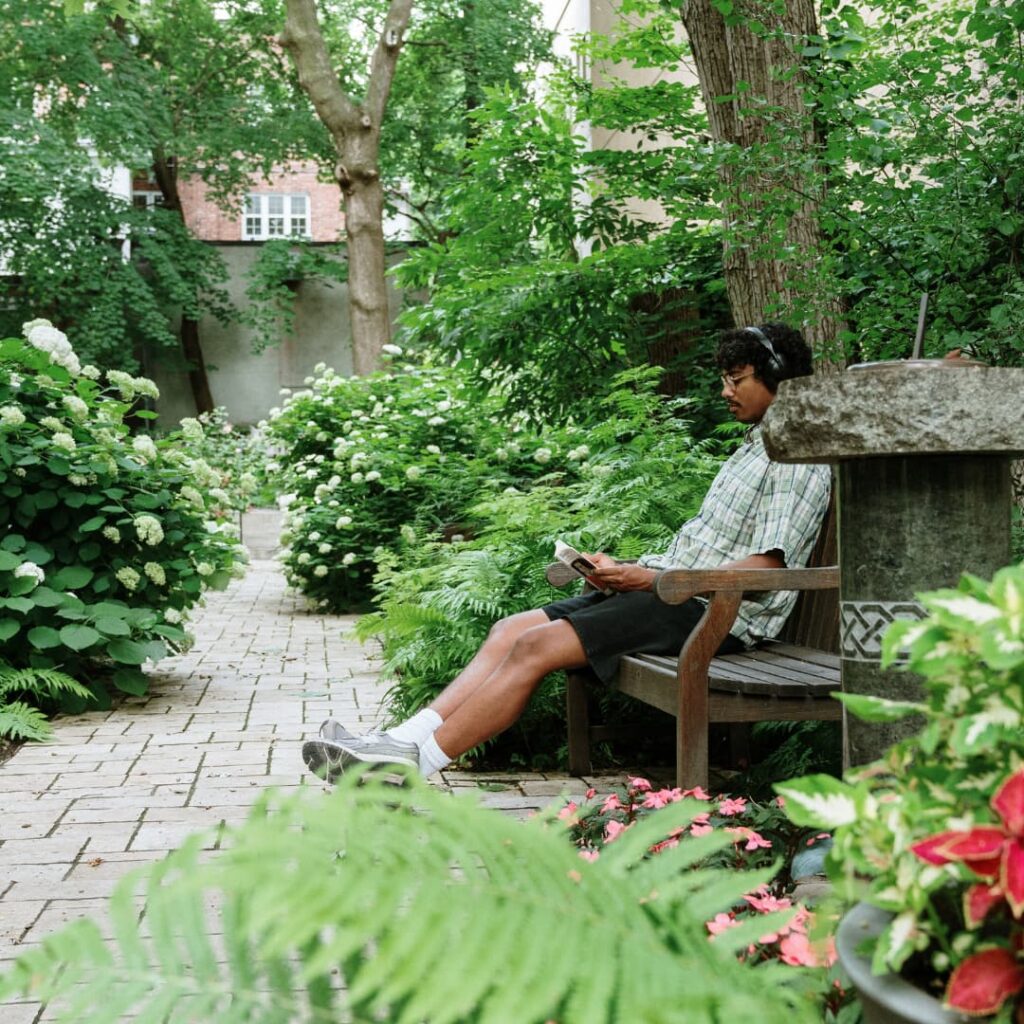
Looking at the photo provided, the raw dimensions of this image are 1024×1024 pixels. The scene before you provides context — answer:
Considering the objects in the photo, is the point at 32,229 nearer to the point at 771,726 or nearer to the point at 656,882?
the point at 771,726

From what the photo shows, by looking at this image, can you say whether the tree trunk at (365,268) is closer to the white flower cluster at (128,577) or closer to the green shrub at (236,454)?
the green shrub at (236,454)

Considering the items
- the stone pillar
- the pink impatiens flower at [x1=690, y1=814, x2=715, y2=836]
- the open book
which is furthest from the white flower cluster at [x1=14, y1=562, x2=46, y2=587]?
the stone pillar

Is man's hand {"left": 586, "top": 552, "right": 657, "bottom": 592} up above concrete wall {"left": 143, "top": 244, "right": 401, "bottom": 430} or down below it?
→ below

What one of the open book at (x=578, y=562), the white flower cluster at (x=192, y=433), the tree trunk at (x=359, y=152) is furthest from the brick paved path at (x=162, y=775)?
the tree trunk at (x=359, y=152)

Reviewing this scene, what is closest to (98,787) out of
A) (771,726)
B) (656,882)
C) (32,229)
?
(771,726)

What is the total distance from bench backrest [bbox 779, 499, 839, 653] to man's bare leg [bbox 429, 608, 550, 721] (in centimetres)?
93

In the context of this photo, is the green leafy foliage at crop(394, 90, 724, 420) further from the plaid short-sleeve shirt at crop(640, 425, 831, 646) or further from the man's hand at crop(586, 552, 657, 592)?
the man's hand at crop(586, 552, 657, 592)

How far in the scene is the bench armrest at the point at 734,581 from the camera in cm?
379

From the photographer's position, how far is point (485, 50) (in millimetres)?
24156

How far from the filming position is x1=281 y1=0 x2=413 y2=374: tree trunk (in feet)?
52.9

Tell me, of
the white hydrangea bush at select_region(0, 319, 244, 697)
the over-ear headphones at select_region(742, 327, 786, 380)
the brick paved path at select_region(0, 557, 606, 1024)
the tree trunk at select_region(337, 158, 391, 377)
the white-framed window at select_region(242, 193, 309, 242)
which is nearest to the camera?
the brick paved path at select_region(0, 557, 606, 1024)

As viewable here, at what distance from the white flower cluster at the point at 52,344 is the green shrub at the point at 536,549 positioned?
80.7 inches

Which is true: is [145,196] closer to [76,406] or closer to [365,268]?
[365,268]

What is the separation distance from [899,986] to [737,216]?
16.1 ft
